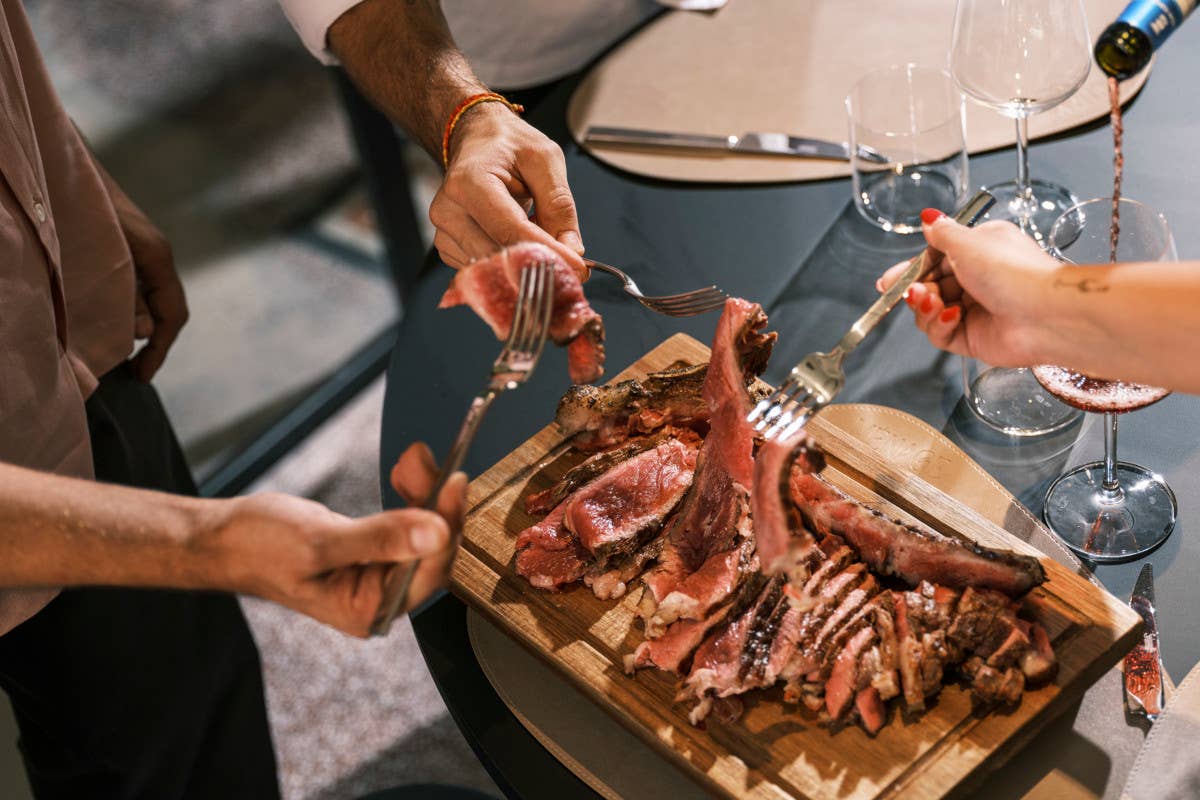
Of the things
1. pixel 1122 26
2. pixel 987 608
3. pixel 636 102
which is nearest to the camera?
pixel 1122 26

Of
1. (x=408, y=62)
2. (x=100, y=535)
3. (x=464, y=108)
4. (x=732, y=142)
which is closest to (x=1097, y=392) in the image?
(x=732, y=142)

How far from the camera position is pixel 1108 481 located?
82.2 inches

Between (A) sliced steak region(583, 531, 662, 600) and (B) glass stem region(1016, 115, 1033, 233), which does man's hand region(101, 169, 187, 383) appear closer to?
(A) sliced steak region(583, 531, 662, 600)

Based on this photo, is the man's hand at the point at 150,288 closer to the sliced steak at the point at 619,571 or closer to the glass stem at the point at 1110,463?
the sliced steak at the point at 619,571

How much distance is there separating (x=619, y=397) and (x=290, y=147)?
334cm

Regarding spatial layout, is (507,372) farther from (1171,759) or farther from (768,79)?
(768,79)

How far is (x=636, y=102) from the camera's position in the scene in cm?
299

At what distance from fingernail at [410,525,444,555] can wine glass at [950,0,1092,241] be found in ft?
5.13

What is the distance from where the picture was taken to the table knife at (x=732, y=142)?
2773mm

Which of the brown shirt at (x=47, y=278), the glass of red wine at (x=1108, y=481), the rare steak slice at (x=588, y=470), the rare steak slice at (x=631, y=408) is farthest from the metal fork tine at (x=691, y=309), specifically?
the brown shirt at (x=47, y=278)

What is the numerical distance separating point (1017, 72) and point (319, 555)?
1.69 metres

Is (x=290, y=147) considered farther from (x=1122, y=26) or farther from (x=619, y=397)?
(x=1122, y=26)

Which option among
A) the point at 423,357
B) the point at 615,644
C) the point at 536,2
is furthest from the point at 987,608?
the point at 536,2

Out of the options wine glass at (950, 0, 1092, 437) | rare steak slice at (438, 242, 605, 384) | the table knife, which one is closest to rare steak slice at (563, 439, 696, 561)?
rare steak slice at (438, 242, 605, 384)
